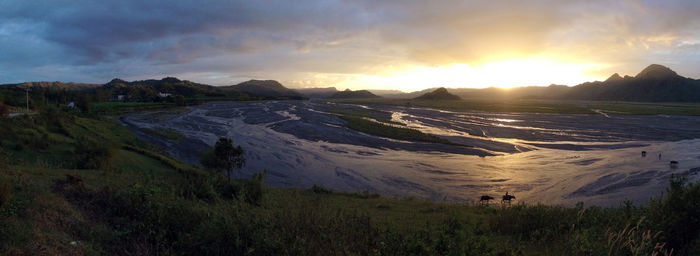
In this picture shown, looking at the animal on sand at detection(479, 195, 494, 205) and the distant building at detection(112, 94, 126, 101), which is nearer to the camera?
the animal on sand at detection(479, 195, 494, 205)

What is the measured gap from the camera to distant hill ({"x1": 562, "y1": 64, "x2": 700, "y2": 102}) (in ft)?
480

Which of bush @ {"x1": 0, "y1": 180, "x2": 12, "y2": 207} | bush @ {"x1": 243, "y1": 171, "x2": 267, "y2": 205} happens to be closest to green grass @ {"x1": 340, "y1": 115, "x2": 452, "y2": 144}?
bush @ {"x1": 243, "y1": 171, "x2": 267, "y2": 205}

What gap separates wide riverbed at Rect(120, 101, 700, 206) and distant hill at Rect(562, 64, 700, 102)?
137991 millimetres

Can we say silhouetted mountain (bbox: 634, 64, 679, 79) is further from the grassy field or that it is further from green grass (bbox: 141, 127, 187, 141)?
green grass (bbox: 141, 127, 187, 141)

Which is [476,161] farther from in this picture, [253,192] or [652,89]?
[652,89]

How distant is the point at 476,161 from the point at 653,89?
615 feet

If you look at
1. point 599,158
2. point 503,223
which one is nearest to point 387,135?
point 599,158

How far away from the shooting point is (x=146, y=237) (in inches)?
221

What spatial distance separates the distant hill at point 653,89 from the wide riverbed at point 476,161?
138 metres

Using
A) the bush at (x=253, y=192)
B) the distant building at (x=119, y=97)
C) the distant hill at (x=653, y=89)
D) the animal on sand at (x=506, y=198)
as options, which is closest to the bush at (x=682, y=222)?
the bush at (x=253, y=192)

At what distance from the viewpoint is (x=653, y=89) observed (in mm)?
158125

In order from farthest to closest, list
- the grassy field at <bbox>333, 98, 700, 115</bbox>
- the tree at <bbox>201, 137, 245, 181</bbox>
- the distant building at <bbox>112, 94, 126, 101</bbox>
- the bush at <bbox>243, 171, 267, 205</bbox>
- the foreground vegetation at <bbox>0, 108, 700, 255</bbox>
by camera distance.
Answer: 1. the distant building at <bbox>112, 94, 126, 101</bbox>
2. the grassy field at <bbox>333, 98, 700, 115</bbox>
3. the tree at <bbox>201, 137, 245, 181</bbox>
4. the bush at <bbox>243, 171, 267, 205</bbox>
5. the foreground vegetation at <bbox>0, 108, 700, 255</bbox>

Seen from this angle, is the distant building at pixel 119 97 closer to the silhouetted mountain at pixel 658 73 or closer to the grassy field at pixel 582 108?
the grassy field at pixel 582 108

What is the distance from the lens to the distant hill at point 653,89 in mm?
146250
